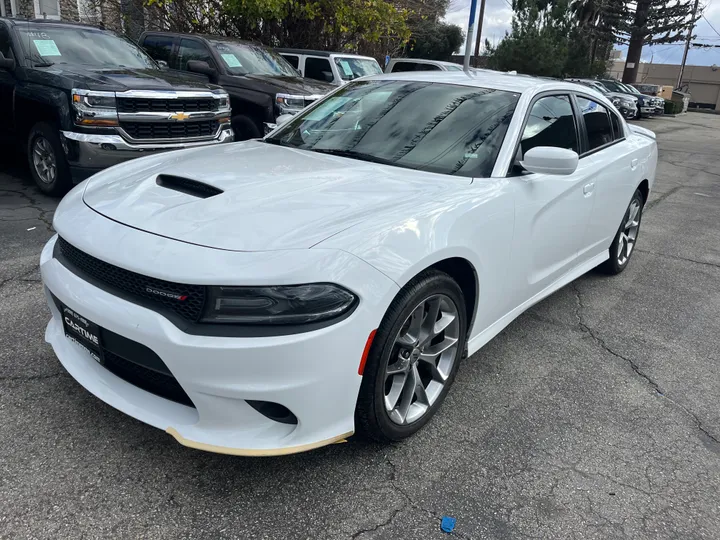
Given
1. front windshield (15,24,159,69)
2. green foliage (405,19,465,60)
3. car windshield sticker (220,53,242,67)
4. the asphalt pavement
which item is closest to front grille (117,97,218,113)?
front windshield (15,24,159,69)

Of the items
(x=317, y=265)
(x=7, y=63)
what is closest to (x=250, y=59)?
(x=7, y=63)

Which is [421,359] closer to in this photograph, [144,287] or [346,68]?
[144,287]

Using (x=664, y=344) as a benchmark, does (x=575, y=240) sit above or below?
above

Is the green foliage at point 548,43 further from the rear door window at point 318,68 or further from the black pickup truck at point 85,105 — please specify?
the black pickup truck at point 85,105

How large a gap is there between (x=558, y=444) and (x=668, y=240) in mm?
4708

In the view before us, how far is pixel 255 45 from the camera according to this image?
387 inches

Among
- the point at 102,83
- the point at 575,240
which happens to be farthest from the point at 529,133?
the point at 102,83

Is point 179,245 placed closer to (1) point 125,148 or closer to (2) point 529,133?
(2) point 529,133

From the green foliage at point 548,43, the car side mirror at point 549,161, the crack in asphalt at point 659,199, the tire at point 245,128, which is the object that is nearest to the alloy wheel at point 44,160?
the tire at point 245,128

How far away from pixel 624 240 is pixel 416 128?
2707mm

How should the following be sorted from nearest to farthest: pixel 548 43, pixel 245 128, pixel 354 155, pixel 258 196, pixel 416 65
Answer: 1. pixel 258 196
2. pixel 354 155
3. pixel 245 128
4. pixel 416 65
5. pixel 548 43

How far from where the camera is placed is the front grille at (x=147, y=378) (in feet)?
7.47

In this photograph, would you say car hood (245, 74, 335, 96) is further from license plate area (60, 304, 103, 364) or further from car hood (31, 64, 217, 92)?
license plate area (60, 304, 103, 364)

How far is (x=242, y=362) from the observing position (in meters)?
2.07
